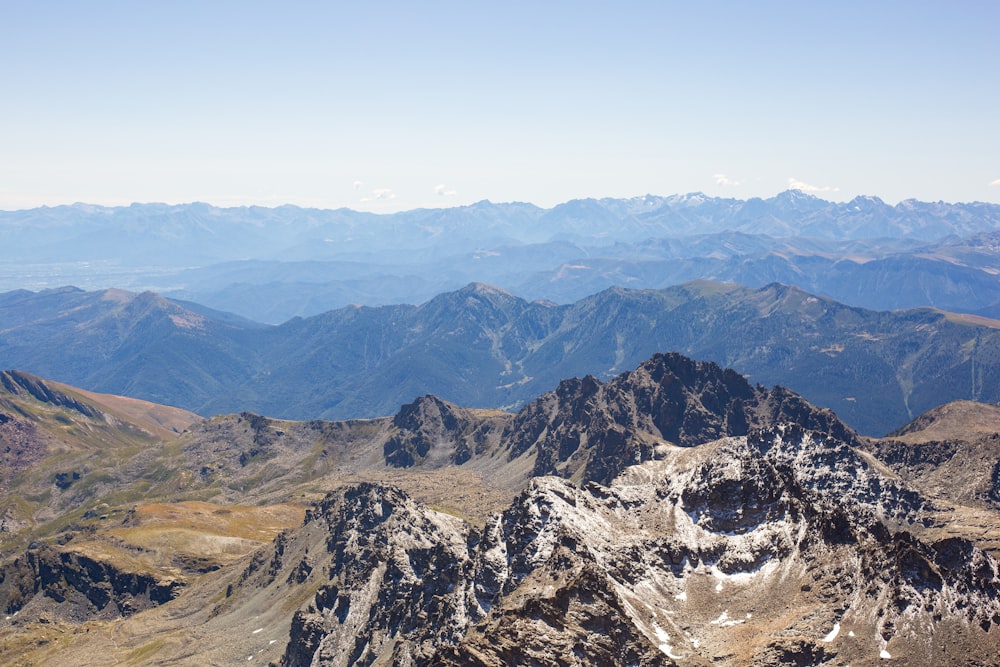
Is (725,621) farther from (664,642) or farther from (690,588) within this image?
(690,588)

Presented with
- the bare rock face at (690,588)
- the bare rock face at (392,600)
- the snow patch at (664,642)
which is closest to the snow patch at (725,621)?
the bare rock face at (690,588)

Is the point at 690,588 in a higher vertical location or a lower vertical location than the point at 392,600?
higher

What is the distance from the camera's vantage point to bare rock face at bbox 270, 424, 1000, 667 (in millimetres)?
78500

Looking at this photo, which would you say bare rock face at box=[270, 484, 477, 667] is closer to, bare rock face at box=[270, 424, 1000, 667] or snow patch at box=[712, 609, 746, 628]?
bare rock face at box=[270, 424, 1000, 667]

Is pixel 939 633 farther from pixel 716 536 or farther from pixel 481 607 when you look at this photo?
pixel 481 607

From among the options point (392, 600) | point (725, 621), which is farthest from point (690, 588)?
point (392, 600)

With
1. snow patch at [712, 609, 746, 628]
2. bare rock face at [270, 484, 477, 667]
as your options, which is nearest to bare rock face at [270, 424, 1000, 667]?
snow patch at [712, 609, 746, 628]

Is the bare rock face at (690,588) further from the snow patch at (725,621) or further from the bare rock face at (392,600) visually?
the bare rock face at (392,600)

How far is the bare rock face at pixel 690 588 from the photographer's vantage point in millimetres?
78500

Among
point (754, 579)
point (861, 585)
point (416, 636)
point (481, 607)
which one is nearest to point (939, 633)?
point (861, 585)

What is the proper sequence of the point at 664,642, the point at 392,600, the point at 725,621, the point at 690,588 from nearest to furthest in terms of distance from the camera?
the point at 664,642 → the point at 725,621 → the point at 690,588 → the point at 392,600

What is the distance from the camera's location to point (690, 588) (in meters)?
105

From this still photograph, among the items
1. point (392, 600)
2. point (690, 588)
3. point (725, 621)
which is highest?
point (690, 588)

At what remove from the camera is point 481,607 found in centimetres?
11612
